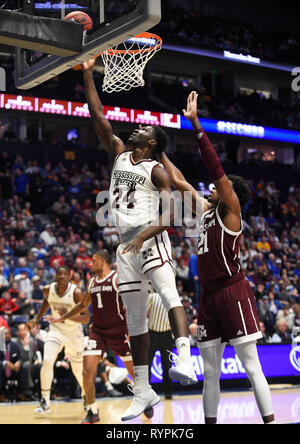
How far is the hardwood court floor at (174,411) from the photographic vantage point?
8195mm

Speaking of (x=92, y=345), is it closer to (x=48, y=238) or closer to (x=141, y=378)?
(x=141, y=378)

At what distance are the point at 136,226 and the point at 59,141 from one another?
54.9 ft

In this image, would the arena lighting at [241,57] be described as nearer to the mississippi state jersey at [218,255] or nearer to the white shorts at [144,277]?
the mississippi state jersey at [218,255]

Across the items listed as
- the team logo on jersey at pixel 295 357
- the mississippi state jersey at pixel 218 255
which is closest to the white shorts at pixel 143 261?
the mississippi state jersey at pixel 218 255

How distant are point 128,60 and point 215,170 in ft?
7.17

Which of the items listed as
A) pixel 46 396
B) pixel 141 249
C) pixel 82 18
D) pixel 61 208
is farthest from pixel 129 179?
pixel 61 208

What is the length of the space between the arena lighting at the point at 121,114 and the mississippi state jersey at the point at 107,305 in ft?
25.6

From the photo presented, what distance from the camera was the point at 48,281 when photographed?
45.5 feet

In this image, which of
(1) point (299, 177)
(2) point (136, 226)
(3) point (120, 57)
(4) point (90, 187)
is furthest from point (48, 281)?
(1) point (299, 177)

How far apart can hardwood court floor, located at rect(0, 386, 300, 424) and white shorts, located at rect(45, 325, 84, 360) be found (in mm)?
877

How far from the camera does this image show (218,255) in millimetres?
5594

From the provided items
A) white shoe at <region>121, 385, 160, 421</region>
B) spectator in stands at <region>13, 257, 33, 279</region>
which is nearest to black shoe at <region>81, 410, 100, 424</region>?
white shoe at <region>121, 385, 160, 421</region>

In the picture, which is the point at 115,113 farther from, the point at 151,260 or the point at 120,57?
the point at 151,260

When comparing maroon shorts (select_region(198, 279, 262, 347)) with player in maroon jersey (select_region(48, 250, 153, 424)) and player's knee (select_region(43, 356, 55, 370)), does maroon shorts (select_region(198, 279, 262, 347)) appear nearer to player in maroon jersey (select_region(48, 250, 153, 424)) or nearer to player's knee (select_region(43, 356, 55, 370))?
player in maroon jersey (select_region(48, 250, 153, 424))
